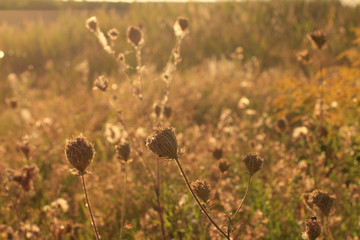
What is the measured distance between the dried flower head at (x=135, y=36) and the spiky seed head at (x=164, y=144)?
106 centimetres

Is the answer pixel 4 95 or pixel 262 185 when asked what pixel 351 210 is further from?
pixel 4 95

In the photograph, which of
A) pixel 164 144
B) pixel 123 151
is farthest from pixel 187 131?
pixel 164 144

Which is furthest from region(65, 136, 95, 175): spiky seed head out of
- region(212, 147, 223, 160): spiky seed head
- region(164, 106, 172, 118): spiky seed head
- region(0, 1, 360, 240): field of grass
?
region(164, 106, 172, 118): spiky seed head

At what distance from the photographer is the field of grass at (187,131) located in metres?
2.04

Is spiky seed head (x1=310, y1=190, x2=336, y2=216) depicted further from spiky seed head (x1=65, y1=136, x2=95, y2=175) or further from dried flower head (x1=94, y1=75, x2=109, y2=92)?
dried flower head (x1=94, y1=75, x2=109, y2=92)

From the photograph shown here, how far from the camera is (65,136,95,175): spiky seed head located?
4.25 ft

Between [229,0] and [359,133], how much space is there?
932cm

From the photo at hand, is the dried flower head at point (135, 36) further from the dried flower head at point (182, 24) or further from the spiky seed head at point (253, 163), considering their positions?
the spiky seed head at point (253, 163)

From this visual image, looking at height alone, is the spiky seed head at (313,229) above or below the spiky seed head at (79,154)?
below

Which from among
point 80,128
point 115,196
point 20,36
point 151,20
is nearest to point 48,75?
point 20,36

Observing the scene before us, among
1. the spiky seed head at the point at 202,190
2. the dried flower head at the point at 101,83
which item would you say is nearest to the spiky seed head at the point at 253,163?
the spiky seed head at the point at 202,190

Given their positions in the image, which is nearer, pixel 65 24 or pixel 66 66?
pixel 66 66

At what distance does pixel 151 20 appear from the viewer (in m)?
10.4

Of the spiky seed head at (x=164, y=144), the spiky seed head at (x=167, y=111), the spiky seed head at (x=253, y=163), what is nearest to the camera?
the spiky seed head at (x=164, y=144)
